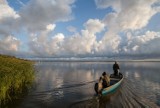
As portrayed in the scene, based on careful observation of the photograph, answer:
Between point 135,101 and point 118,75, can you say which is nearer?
point 135,101

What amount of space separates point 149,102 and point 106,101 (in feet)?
17.9

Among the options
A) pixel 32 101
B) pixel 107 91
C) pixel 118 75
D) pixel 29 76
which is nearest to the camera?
pixel 32 101

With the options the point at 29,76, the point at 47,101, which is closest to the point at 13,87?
the point at 47,101

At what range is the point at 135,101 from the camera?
75.3ft

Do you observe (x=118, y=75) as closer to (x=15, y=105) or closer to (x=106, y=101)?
(x=106, y=101)

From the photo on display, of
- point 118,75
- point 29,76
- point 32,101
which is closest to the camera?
point 32,101

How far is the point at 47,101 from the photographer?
2217 centimetres

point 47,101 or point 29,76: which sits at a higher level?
point 29,76

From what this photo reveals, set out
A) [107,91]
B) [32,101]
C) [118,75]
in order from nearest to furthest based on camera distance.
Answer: [32,101] < [107,91] < [118,75]

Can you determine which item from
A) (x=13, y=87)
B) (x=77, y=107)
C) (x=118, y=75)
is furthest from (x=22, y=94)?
(x=118, y=75)

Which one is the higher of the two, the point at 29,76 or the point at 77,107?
the point at 29,76

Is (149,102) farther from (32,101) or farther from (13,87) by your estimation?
(13,87)

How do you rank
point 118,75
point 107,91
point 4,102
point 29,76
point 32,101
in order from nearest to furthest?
1. point 4,102
2. point 32,101
3. point 107,91
4. point 29,76
5. point 118,75

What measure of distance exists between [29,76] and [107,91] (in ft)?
45.0
